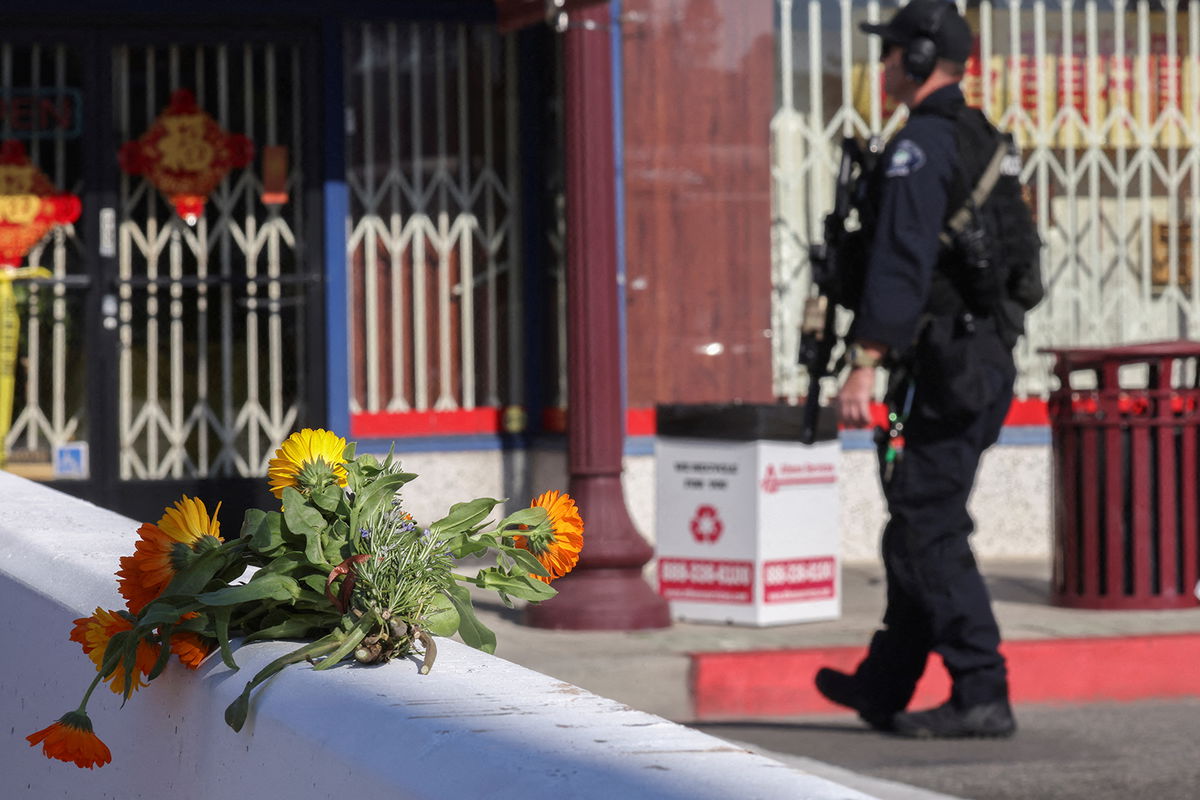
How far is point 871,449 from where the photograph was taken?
30.6 ft

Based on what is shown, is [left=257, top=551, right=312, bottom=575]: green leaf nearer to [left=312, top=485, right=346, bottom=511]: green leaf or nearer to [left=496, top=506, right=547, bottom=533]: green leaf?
[left=312, top=485, right=346, bottom=511]: green leaf

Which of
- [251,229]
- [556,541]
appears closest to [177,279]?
[251,229]

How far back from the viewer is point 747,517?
24.4ft

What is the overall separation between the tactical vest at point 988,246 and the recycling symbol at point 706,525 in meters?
1.95

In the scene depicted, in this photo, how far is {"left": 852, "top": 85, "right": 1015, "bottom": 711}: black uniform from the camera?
558 cm

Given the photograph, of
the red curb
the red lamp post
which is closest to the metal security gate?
the red lamp post

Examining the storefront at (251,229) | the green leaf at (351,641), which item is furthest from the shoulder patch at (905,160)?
the storefront at (251,229)

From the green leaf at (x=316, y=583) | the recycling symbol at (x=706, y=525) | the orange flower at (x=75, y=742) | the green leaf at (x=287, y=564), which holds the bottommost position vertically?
the recycling symbol at (x=706, y=525)

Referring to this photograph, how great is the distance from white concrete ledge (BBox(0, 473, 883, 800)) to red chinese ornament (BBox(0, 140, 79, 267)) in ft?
20.3

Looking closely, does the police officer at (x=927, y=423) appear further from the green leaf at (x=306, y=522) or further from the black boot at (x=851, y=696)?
the green leaf at (x=306, y=522)

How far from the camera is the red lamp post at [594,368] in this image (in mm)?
7387

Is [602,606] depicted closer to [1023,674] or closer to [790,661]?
[790,661]

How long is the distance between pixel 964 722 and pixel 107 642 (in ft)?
11.9

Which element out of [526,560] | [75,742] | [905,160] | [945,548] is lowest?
[945,548]
